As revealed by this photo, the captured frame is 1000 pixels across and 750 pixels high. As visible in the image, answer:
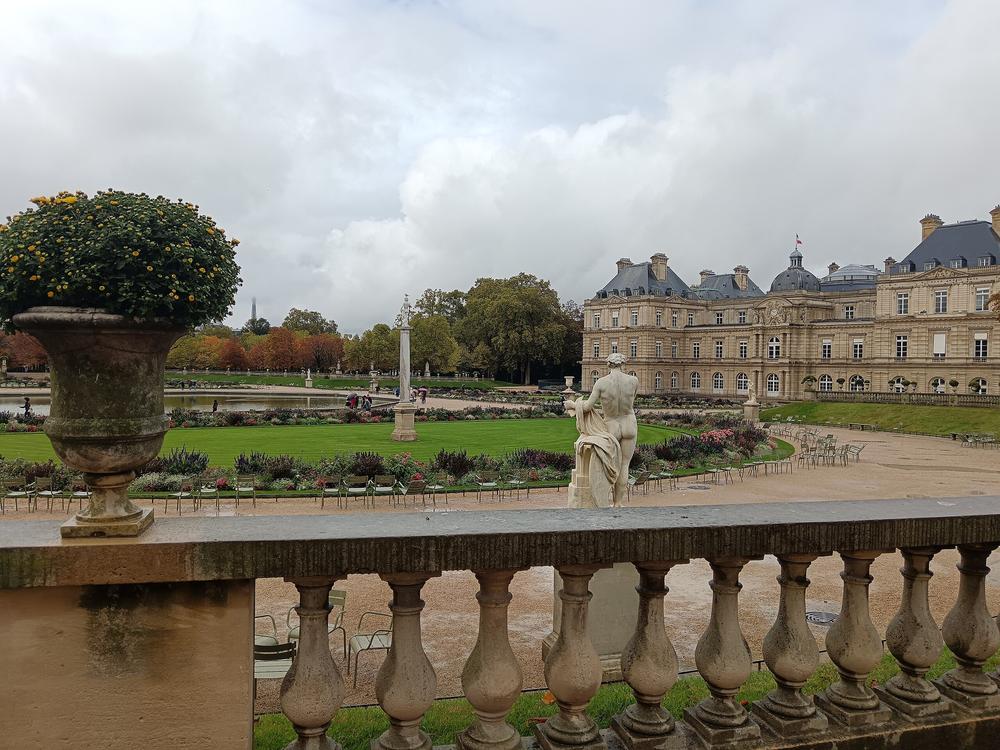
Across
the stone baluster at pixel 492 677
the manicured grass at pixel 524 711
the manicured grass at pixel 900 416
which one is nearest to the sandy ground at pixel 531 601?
the stone baluster at pixel 492 677

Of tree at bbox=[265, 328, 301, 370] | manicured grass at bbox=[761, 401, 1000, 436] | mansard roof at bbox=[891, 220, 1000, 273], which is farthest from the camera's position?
tree at bbox=[265, 328, 301, 370]

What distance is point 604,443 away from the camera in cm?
822

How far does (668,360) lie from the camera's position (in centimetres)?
8112

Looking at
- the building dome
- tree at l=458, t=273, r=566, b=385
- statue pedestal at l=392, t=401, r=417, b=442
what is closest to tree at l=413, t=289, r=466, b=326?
tree at l=458, t=273, r=566, b=385

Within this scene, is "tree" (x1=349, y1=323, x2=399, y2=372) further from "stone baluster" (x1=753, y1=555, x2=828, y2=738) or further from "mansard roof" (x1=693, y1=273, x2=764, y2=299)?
"stone baluster" (x1=753, y1=555, x2=828, y2=738)

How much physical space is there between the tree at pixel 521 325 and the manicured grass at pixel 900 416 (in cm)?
3772

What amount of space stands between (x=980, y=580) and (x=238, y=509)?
47.8 ft

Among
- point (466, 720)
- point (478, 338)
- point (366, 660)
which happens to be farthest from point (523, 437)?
point (478, 338)

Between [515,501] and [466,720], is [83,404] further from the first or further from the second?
Result: [515,501]

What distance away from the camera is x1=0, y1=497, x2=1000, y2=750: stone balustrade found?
223 centimetres

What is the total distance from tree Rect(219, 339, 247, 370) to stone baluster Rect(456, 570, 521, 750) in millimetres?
104744

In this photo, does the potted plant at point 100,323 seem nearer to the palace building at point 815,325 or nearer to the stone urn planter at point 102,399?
the stone urn planter at point 102,399

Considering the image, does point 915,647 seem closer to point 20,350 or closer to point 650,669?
point 650,669

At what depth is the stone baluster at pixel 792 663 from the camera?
2.71 metres
